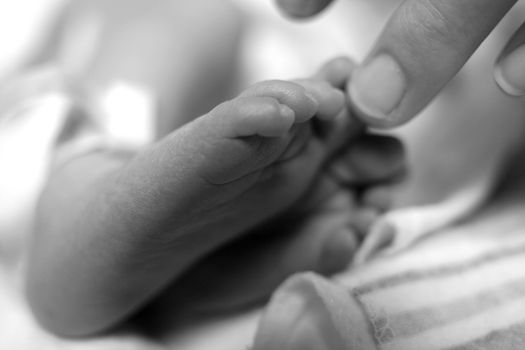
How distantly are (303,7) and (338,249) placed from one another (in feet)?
0.77

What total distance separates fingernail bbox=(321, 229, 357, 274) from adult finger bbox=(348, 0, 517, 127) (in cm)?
10

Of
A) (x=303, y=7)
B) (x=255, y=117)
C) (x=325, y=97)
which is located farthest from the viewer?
(x=303, y=7)

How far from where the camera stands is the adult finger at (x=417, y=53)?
0.46m

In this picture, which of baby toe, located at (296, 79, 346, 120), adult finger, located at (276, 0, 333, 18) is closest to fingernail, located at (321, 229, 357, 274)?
baby toe, located at (296, 79, 346, 120)

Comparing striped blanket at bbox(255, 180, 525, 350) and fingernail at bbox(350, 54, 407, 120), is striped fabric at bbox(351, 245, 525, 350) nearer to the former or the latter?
striped blanket at bbox(255, 180, 525, 350)

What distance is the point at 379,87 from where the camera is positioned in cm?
50

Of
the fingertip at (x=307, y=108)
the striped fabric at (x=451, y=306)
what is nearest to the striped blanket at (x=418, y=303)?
the striped fabric at (x=451, y=306)

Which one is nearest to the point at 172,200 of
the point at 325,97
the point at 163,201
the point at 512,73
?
the point at 163,201

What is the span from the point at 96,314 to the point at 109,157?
0.13 m

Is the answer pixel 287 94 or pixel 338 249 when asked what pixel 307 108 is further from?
pixel 338 249

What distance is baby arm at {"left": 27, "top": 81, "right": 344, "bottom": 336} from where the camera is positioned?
0.38 meters

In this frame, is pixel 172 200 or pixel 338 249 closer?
pixel 172 200

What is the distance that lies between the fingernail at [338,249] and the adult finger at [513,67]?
0.17m

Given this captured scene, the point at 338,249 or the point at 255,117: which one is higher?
the point at 255,117
